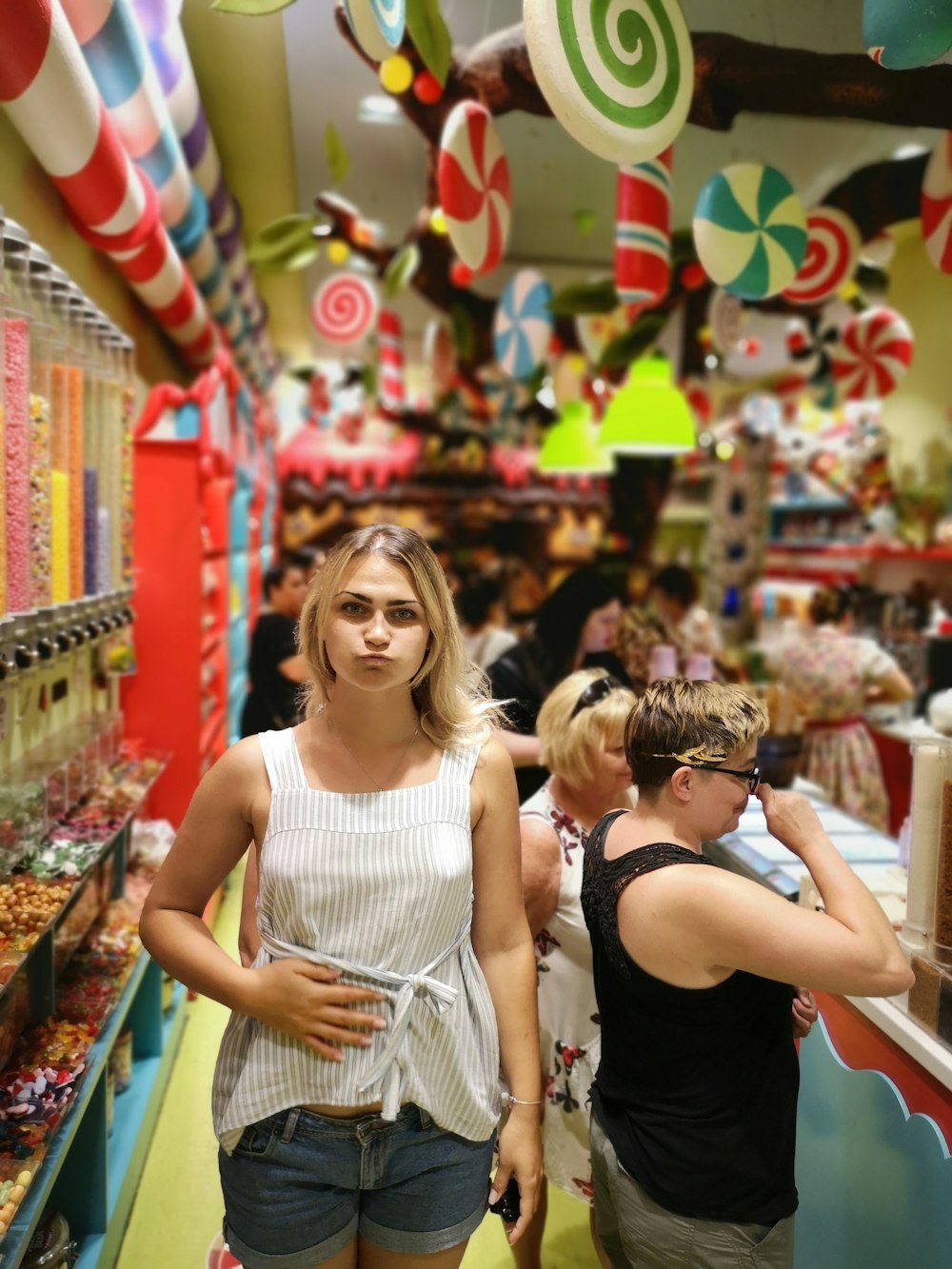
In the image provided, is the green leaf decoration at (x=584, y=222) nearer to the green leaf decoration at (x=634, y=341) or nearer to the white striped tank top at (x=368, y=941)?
the green leaf decoration at (x=634, y=341)

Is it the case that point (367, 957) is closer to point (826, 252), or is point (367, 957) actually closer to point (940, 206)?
point (940, 206)

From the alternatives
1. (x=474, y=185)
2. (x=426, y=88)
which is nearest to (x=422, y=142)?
(x=426, y=88)

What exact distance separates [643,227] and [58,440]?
6.16 feet

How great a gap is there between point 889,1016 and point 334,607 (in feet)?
3.94

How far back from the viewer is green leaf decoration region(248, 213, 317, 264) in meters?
4.31

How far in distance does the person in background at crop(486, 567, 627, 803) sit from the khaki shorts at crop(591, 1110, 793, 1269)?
1.61m

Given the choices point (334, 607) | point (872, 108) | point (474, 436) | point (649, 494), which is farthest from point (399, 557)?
point (474, 436)

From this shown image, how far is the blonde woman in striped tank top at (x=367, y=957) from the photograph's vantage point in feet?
4.16

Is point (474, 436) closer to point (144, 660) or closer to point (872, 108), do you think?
point (144, 660)

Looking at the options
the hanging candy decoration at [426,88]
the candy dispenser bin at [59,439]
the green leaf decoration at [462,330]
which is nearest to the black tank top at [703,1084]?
the candy dispenser bin at [59,439]

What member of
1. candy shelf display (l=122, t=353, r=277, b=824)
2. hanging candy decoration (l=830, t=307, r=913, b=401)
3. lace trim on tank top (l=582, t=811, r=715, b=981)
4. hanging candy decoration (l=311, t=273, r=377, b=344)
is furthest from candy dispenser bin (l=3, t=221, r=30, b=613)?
hanging candy decoration (l=830, t=307, r=913, b=401)

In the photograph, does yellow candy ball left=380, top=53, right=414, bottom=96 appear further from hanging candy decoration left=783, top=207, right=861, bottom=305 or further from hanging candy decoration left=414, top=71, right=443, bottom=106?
hanging candy decoration left=783, top=207, right=861, bottom=305

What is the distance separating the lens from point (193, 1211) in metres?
2.20

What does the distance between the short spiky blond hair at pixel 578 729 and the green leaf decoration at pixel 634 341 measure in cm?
322
